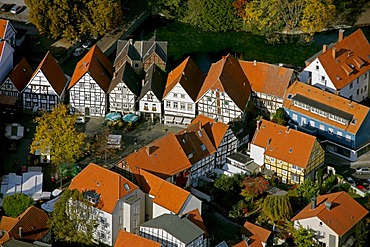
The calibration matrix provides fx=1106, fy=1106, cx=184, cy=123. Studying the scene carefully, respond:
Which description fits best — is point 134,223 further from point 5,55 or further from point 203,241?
point 5,55

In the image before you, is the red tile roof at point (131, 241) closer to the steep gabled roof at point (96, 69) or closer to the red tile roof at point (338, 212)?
the red tile roof at point (338, 212)

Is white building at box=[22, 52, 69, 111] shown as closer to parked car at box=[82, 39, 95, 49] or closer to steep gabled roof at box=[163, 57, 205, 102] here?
steep gabled roof at box=[163, 57, 205, 102]

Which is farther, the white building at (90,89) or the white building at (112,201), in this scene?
the white building at (90,89)

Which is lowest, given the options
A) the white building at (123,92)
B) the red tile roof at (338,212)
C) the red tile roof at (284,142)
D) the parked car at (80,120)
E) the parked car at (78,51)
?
the red tile roof at (338,212)

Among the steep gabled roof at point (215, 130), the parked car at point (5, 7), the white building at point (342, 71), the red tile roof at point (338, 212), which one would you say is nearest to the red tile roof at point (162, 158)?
the steep gabled roof at point (215, 130)

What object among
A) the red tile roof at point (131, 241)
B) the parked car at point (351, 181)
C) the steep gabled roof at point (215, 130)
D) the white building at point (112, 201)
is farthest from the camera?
the steep gabled roof at point (215, 130)

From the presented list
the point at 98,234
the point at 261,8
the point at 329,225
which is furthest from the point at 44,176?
the point at 261,8

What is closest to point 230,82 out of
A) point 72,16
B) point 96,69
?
point 96,69
